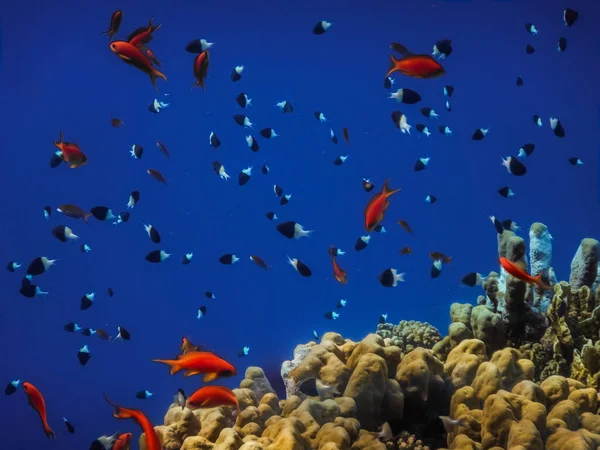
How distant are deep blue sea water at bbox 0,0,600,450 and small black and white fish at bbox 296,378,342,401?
38.3 ft

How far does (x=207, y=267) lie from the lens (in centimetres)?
1597

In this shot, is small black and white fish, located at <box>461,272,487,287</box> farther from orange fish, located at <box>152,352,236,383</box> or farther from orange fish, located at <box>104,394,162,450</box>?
orange fish, located at <box>104,394,162,450</box>

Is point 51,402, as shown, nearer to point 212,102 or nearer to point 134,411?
point 212,102

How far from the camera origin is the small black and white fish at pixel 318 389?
156 inches

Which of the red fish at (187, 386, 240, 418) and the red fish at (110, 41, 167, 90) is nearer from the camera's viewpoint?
the red fish at (187, 386, 240, 418)

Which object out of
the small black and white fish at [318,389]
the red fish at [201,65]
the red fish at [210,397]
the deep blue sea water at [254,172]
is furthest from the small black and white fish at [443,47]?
the deep blue sea water at [254,172]

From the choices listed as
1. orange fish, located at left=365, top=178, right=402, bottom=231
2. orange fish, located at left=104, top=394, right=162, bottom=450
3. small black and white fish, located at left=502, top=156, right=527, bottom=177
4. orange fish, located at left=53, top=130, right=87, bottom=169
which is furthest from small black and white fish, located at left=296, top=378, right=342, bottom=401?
orange fish, located at left=53, top=130, right=87, bottom=169

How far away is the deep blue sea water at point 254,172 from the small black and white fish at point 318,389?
11.7m

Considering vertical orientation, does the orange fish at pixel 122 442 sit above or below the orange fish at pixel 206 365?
below

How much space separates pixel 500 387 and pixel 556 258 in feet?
61.6

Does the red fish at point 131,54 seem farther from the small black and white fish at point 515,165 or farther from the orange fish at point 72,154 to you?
the small black and white fish at point 515,165

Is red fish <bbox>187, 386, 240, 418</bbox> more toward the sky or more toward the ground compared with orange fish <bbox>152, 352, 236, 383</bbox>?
more toward the ground

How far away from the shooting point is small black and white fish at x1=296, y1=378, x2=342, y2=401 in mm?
3969

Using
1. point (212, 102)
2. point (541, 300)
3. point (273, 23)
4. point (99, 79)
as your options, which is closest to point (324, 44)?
point (273, 23)
